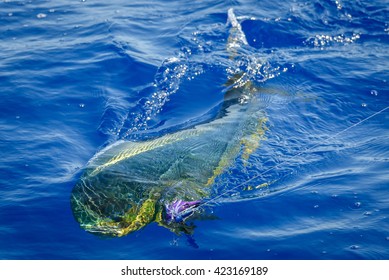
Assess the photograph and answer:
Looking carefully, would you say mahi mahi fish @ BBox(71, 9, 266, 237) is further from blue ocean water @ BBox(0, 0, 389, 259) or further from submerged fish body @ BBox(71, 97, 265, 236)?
blue ocean water @ BBox(0, 0, 389, 259)

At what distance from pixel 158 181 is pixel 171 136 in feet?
3.78

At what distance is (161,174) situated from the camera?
5953mm

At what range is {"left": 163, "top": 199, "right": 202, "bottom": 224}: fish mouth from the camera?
5.37 metres

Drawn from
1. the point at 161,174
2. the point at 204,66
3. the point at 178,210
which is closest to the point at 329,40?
the point at 204,66

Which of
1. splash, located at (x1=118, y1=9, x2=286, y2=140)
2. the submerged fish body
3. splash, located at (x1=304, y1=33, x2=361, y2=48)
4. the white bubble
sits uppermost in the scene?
the white bubble

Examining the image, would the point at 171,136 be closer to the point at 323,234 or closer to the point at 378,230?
the point at 323,234

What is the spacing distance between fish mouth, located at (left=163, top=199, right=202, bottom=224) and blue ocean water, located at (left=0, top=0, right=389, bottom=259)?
194 mm

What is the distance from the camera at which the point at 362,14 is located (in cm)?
1082

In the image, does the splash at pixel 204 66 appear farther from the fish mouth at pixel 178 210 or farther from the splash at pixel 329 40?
the fish mouth at pixel 178 210

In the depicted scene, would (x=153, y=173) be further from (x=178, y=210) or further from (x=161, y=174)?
(x=178, y=210)

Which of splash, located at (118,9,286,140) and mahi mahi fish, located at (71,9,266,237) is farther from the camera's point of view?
splash, located at (118,9,286,140)

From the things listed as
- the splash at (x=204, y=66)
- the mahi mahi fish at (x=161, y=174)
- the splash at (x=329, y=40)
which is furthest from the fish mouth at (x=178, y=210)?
the splash at (x=329, y=40)

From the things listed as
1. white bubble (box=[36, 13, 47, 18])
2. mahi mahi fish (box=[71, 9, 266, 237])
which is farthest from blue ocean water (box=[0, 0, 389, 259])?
mahi mahi fish (box=[71, 9, 266, 237])
